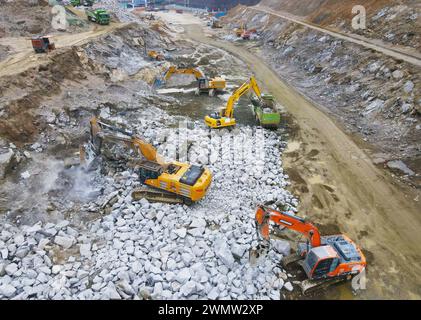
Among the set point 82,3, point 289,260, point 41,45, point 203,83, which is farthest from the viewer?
point 82,3

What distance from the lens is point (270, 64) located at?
38.3 meters

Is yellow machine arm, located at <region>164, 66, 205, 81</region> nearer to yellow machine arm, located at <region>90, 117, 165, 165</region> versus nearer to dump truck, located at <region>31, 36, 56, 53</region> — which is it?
dump truck, located at <region>31, 36, 56, 53</region>

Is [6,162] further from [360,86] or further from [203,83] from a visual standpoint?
[360,86]

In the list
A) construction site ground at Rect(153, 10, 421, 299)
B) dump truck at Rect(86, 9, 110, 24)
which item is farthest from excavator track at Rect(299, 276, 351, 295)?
dump truck at Rect(86, 9, 110, 24)

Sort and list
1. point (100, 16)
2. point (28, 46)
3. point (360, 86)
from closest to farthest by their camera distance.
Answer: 1. point (360, 86)
2. point (28, 46)
3. point (100, 16)

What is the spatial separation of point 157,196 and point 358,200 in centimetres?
974

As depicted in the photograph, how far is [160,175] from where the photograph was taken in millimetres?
14430

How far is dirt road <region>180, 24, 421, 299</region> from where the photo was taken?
472 inches

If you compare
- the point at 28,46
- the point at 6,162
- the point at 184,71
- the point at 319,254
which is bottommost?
the point at 319,254

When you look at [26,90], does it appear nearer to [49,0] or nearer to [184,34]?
[49,0]

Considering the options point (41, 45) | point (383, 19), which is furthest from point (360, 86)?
point (41, 45)

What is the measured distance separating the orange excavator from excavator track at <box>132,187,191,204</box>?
4.18 metres
